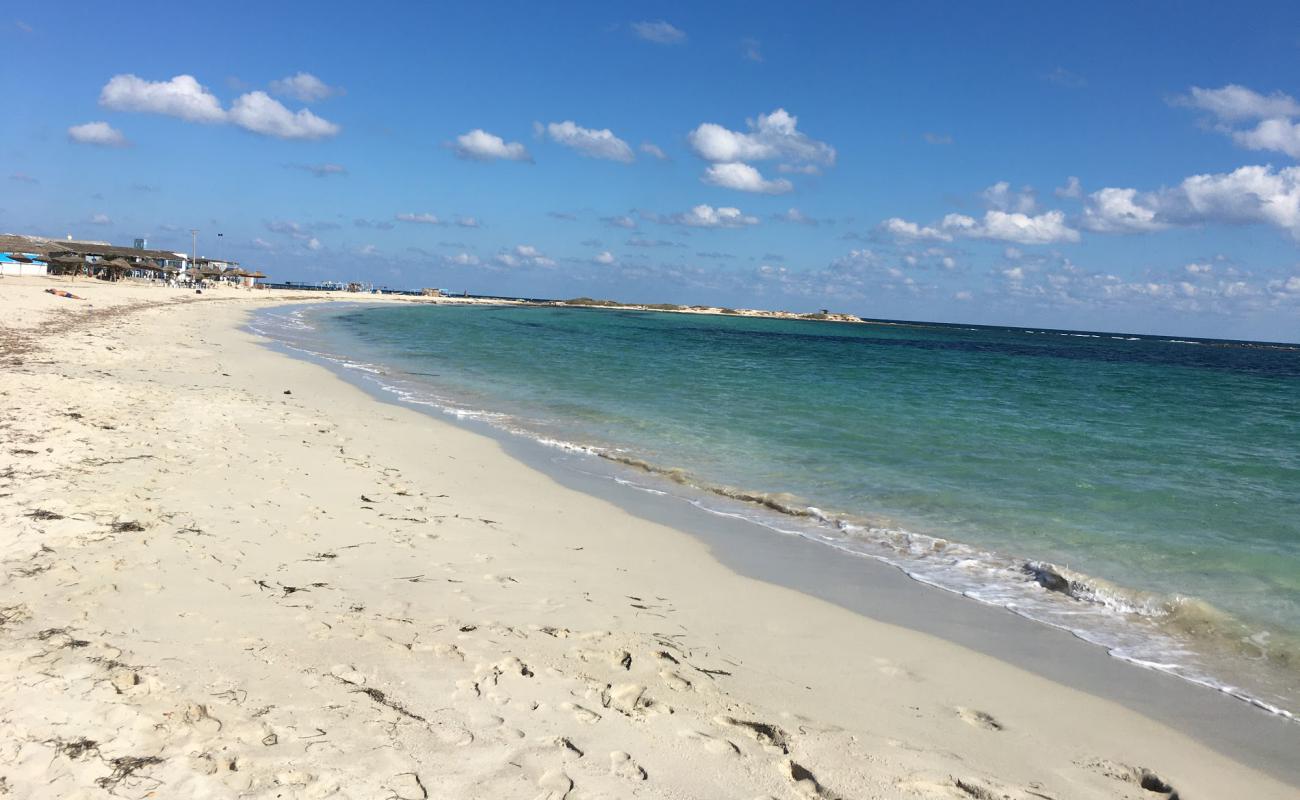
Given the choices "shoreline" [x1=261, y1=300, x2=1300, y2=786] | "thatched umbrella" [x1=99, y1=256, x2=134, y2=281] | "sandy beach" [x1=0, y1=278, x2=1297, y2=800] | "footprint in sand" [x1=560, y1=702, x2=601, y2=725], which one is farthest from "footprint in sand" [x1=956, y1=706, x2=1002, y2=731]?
"thatched umbrella" [x1=99, y1=256, x2=134, y2=281]

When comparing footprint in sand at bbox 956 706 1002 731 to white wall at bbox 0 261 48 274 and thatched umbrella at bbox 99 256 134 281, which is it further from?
thatched umbrella at bbox 99 256 134 281

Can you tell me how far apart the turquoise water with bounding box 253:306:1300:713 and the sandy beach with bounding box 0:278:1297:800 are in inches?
71.1

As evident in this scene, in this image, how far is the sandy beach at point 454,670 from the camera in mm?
3004

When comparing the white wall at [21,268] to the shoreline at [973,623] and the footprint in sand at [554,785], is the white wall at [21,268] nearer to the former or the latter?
the shoreline at [973,623]

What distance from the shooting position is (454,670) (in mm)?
3828

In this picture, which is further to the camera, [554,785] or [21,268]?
[21,268]

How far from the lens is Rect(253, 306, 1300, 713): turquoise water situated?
601 centimetres

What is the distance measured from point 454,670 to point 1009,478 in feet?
30.2

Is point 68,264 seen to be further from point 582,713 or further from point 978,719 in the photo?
point 978,719

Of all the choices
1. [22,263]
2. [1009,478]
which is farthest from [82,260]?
[1009,478]

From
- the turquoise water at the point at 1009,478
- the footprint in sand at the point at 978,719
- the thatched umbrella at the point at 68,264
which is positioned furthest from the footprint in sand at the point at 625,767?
the thatched umbrella at the point at 68,264

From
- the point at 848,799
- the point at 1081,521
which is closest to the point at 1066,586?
the point at 1081,521

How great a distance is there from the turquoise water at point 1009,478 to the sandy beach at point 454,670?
181 centimetres

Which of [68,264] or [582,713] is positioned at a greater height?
[68,264]
